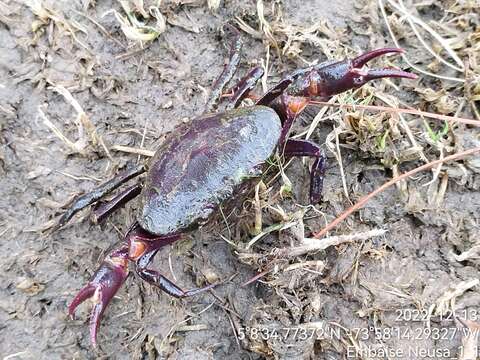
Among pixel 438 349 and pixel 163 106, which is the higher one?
pixel 163 106

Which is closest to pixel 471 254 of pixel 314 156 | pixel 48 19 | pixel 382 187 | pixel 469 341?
pixel 469 341

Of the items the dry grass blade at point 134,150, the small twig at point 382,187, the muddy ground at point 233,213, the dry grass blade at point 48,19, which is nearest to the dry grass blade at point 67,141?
the muddy ground at point 233,213

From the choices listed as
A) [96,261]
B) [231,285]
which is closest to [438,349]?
[231,285]

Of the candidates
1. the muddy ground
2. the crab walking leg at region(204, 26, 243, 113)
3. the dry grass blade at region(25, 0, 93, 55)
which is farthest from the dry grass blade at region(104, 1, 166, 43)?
the crab walking leg at region(204, 26, 243, 113)

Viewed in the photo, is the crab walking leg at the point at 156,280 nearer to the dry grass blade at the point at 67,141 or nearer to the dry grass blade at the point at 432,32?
the dry grass blade at the point at 67,141

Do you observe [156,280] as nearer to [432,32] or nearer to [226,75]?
[226,75]

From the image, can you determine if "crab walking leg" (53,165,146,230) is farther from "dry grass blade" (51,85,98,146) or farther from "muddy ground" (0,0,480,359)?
"dry grass blade" (51,85,98,146)

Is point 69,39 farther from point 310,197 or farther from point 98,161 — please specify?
point 310,197

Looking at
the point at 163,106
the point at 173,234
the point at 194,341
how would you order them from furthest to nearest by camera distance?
1. the point at 163,106
2. the point at 194,341
3. the point at 173,234
